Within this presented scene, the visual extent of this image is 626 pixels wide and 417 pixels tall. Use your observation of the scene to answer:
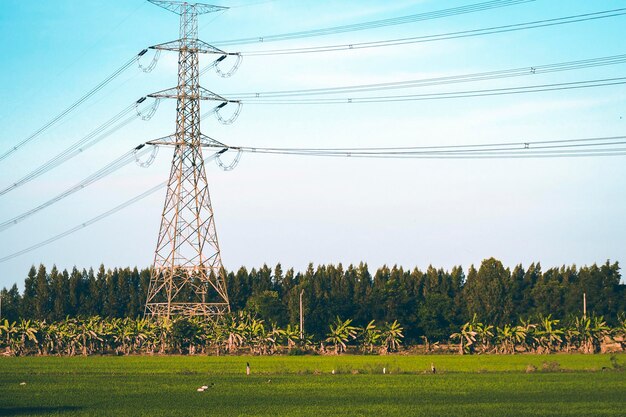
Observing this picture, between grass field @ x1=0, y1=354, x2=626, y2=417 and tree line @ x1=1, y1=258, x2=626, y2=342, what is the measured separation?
54062mm

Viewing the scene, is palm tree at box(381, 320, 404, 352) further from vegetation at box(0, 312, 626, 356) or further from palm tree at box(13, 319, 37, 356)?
palm tree at box(13, 319, 37, 356)

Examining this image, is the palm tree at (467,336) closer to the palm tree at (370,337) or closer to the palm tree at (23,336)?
the palm tree at (370,337)

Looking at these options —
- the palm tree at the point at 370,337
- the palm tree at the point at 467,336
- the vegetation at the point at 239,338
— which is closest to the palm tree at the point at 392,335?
the vegetation at the point at 239,338

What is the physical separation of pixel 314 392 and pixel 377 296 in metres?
86.2

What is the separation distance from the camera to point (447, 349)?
118 metres

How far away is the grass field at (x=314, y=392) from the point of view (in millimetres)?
37312

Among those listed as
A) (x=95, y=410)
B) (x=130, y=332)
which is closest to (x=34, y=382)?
(x=95, y=410)

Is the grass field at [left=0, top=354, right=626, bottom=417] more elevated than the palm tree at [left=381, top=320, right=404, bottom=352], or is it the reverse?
the palm tree at [left=381, top=320, right=404, bottom=352]

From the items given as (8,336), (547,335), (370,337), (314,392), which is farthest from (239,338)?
(314,392)

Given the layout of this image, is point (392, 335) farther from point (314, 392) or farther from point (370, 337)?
point (314, 392)

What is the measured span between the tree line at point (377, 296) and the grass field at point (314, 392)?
54062mm

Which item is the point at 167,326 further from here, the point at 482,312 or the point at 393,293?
the point at 482,312

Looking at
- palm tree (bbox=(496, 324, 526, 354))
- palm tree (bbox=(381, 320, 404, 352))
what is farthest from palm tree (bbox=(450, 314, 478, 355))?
palm tree (bbox=(381, 320, 404, 352))

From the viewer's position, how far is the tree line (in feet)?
415
